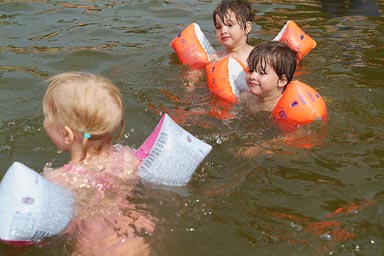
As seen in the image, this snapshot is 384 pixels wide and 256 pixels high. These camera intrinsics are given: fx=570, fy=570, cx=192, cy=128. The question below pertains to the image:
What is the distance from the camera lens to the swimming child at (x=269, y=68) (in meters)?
A: 5.15

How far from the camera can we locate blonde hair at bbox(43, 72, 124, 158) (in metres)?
3.21

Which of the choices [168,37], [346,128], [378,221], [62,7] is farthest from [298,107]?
[62,7]

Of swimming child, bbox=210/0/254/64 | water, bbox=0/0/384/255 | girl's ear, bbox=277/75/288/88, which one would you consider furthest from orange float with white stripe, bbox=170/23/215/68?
girl's ear, bbox=277/75/288/88

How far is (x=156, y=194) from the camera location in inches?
146

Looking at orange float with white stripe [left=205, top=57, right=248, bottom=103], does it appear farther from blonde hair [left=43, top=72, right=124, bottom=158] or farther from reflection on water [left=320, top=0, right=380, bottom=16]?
reflection on water [left=320, top=0, right=380, bottom=16]

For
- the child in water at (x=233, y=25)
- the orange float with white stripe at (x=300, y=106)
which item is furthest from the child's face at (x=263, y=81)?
the child in water at (x=233, y=25)

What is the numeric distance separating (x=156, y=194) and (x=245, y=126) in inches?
61.7

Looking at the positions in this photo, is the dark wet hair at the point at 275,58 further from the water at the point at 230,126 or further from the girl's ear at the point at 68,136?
the girl's ear at the point at 68,136

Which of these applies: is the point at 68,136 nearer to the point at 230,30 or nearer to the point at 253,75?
the point at 253,75

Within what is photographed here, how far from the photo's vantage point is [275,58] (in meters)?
5.14

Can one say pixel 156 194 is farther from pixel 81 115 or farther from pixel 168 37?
pixel 168 37

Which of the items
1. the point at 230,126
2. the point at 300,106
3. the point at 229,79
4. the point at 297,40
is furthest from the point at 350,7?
the point at 230,126

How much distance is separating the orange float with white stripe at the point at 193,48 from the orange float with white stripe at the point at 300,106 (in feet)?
5.73

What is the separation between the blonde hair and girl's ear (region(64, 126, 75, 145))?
0.08ft
